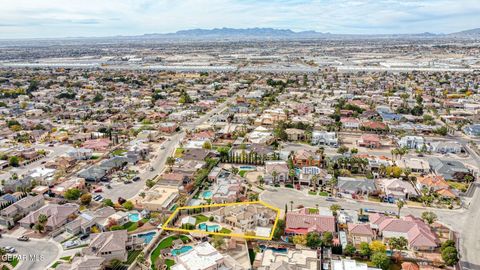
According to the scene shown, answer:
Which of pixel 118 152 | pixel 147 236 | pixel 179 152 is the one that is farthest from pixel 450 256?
pixel 118 152

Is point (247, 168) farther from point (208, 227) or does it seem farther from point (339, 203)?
point (208, 227)

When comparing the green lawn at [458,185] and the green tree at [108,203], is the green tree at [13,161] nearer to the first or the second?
the green tree at [108,203]

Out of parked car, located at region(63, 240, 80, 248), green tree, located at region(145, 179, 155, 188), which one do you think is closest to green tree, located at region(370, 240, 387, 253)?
green tree, located at region(145, 179, 155, 188)

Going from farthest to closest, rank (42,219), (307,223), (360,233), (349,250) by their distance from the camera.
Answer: (42,219)
(307,223)
(360,233)
(349,250)

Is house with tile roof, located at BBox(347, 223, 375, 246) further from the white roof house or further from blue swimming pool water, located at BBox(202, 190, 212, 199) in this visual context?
blue swimming pool water, located at BBox(202, 190, 212, 199)

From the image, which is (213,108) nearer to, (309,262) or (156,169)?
(156,169)

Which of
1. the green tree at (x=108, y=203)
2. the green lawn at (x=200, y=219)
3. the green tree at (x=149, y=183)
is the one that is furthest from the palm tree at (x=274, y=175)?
the green tree at (x=108, y=203)
